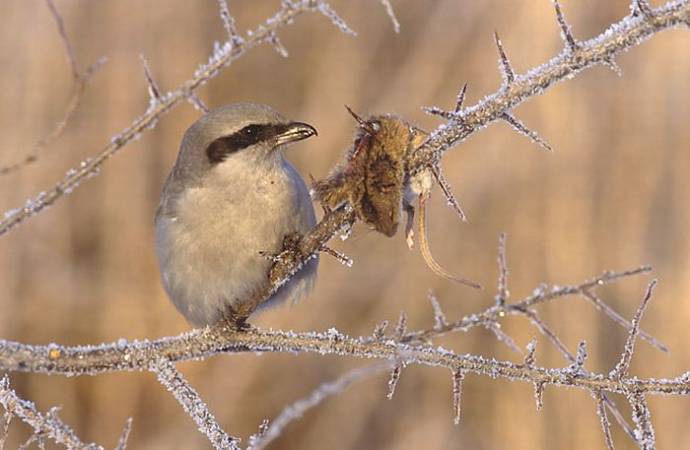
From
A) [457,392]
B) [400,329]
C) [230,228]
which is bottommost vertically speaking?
[457,392]

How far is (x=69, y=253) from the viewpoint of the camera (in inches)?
234

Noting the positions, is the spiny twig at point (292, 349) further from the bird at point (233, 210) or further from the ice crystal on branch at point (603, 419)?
the bird at point (233, 210)

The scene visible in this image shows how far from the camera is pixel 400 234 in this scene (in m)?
5.61

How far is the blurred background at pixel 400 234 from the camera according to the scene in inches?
216

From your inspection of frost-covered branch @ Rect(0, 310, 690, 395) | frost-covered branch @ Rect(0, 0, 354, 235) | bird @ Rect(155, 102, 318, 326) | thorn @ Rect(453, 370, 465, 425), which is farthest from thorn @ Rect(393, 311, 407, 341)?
frost-covered branch @ Rect(0, 0, 354, 235)

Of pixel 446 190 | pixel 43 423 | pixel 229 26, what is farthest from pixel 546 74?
pixel 43 423

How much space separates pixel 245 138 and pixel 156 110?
36.3 inches

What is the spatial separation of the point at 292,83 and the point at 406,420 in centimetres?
244

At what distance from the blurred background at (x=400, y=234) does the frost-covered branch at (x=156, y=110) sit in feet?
11.7

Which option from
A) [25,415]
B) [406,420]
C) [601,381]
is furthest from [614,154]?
[25,415]

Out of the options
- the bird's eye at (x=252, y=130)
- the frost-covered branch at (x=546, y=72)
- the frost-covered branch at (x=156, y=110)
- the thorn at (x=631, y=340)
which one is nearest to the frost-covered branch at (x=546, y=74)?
the frost-covered branch at (x=546, y=72)

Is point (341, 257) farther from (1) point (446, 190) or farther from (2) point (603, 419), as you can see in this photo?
(2) point (603, 419)

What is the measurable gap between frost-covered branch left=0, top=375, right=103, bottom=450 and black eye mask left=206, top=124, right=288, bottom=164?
120cm

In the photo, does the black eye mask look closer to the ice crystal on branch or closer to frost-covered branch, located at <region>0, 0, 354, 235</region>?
frost-covered branch, located at <region>0, 0, 354, 235</region>
